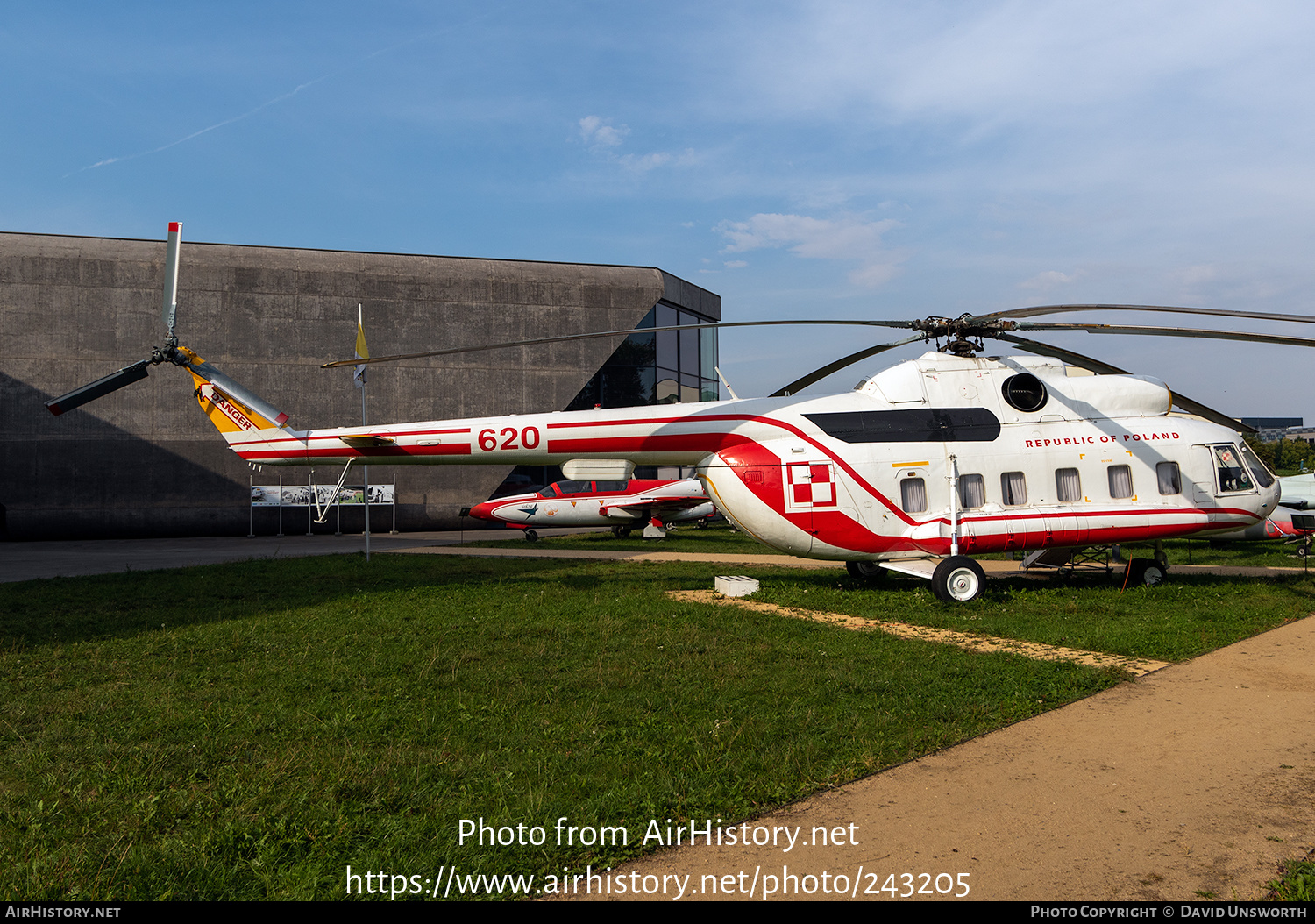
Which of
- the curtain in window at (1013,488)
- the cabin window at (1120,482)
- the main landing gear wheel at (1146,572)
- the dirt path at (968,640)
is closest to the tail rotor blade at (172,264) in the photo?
the dirt path at (968,640)

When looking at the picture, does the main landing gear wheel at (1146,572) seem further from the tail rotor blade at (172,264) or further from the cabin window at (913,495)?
the tail rotor blade at (172,264)

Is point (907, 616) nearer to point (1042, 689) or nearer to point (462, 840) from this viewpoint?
point (1042, 689)

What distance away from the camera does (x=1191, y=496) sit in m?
12.8

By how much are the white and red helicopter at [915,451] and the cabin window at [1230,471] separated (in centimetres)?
3

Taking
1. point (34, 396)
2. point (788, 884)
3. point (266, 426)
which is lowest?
point (788, 884)

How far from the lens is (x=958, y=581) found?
38.6 feet

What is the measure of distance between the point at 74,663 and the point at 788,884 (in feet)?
26.2

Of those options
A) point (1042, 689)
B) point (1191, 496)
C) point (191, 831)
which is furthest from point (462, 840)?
point (1191, 496)

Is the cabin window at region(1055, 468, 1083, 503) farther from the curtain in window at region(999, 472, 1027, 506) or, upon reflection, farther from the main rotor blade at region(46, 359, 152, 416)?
the main rotor blade at region(46, 359, 152, 416)

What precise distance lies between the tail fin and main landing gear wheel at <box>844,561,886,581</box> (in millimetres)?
10247

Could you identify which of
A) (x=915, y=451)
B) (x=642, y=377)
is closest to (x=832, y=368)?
(x=915, y=451)

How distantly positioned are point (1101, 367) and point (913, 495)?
3871mm

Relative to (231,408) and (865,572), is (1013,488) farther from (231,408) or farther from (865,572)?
(231,408)

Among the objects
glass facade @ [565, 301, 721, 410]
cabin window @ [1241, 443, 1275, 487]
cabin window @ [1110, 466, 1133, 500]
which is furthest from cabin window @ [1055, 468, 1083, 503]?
glass facade @ [565, 301, 721, 410]
